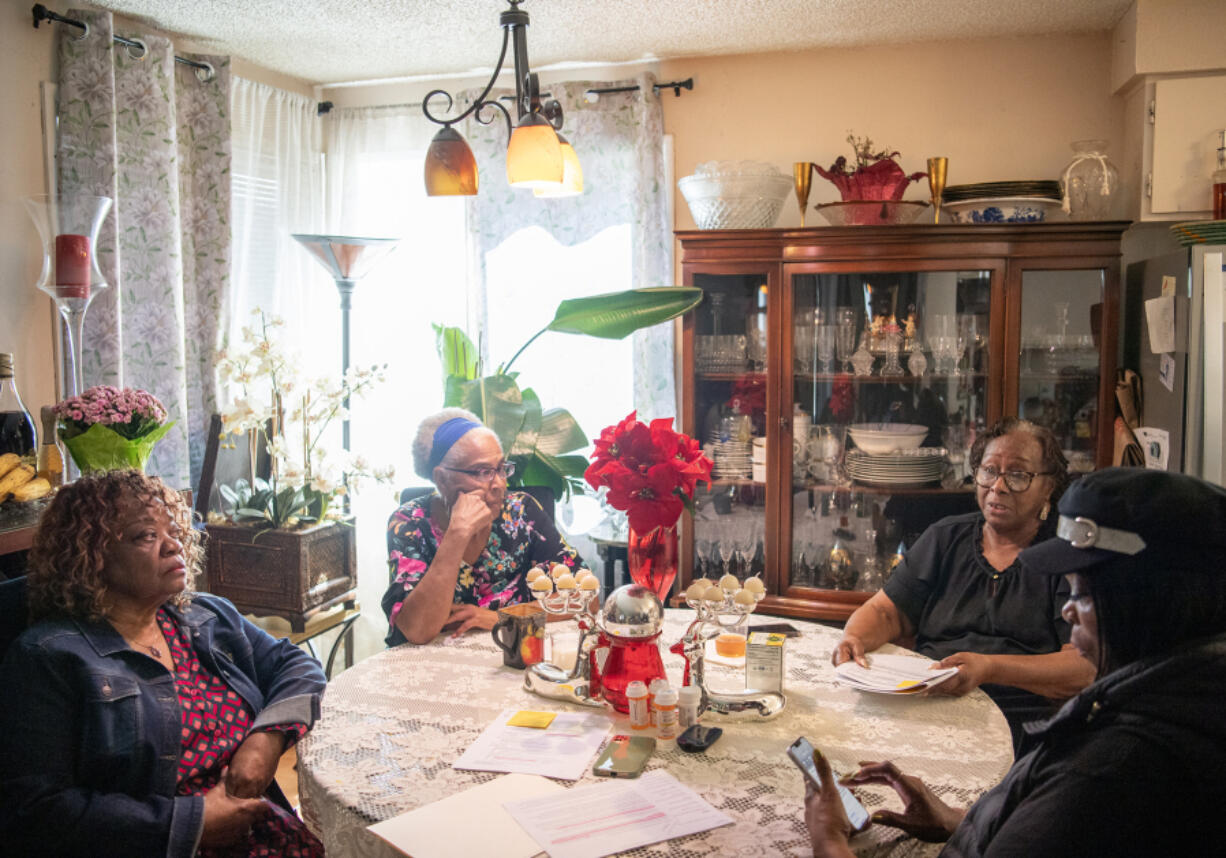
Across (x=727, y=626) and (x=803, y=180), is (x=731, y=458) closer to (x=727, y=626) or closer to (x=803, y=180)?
(x=803, y=180)

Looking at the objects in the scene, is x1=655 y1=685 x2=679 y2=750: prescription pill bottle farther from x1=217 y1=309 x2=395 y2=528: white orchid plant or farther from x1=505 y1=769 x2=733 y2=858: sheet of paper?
x1=217 y1=309 x2=395 y2=528: white orchid plant

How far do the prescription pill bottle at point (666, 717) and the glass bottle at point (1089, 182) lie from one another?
2.53 m

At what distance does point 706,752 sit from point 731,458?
2037 mm

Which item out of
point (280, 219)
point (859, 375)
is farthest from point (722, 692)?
point (280, 219)

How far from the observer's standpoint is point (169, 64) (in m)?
3.24

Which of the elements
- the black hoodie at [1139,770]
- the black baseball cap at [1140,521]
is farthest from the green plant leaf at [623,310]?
the black hoodie at [1139,770]

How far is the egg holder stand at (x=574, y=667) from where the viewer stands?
1.73 metres

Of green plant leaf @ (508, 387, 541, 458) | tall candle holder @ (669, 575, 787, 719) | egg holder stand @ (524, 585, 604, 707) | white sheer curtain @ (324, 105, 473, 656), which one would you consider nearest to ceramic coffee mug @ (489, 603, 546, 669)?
egg holder stand @ (524, 585, 604, 707)

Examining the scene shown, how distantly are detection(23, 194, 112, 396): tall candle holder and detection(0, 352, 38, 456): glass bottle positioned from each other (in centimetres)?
28

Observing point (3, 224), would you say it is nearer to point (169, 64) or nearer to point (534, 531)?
point (169, 64)

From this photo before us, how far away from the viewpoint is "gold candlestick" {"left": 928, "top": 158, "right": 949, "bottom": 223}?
128 inches

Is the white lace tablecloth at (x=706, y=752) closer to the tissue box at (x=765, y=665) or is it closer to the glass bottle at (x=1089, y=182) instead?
the tissue box at (x=765, y=665)

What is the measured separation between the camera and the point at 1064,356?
320cm

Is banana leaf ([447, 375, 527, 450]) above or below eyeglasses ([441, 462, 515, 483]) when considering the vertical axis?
above
